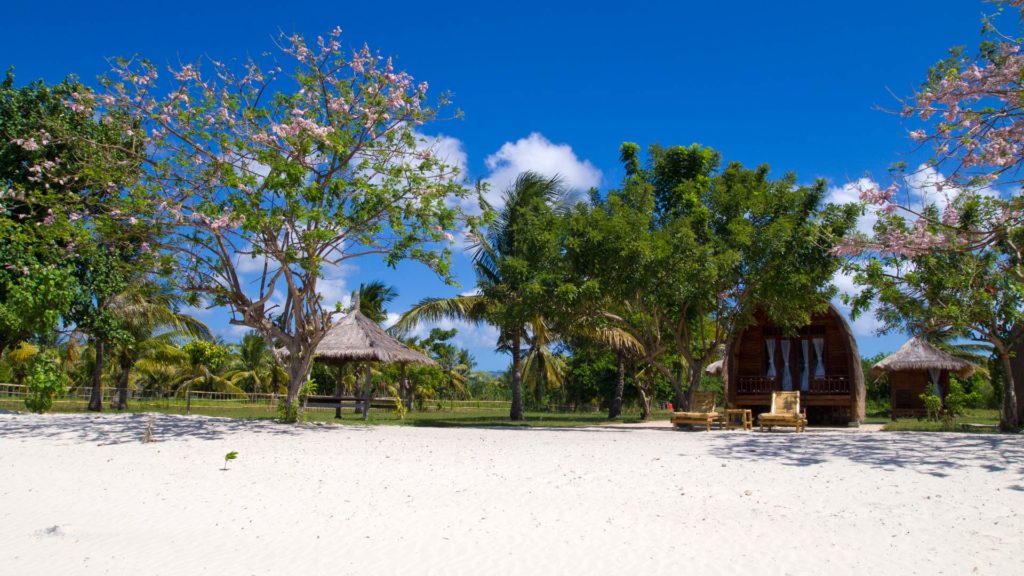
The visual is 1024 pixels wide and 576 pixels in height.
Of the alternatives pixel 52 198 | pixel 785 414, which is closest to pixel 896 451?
pixel 785 414

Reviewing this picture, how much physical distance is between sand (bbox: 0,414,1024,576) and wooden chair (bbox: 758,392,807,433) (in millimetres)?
3160

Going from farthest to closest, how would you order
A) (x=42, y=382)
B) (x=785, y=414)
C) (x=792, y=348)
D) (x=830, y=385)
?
(x=792, y=348) < (x=830, y=385) < (x=42, y=382) < (x=785, y=414)

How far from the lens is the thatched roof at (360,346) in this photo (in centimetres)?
1984

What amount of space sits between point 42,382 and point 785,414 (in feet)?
50.6

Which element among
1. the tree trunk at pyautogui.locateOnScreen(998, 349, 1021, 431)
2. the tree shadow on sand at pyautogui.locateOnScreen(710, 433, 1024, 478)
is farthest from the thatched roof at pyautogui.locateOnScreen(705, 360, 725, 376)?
the tree shadow on sand at pyautogui.locateOnScreen(710, 433, 1024, 478)

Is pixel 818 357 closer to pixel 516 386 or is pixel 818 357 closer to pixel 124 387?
pixel 516 386

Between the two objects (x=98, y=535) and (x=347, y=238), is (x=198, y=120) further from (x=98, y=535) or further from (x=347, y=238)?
(x=98, y=535)

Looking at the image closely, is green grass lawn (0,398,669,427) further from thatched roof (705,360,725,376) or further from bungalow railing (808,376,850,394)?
bungalow railing (808,376,850,394)

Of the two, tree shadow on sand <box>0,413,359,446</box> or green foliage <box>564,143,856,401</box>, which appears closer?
tree shadow on sand <box>0,413,359,446</box>

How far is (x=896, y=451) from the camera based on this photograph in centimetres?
980

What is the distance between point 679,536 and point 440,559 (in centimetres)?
181

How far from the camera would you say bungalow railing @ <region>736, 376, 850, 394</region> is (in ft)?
61.1

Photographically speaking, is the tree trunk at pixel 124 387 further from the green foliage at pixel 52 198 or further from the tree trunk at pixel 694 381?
the tree trunk at pixel 694 381

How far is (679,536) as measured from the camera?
563 centimetres
